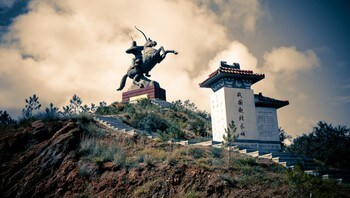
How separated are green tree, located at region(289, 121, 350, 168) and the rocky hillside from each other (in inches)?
450

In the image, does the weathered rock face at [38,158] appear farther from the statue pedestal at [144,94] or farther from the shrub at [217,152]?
the statue pedestal at [144,94]

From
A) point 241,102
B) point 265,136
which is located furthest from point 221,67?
point 265,136

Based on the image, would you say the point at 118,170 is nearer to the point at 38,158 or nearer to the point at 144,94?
the point at 38,158

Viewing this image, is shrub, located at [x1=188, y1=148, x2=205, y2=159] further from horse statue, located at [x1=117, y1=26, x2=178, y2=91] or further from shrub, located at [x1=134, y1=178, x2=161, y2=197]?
horse statue, located at [x1=117, y1=26, x2=178, y2=91]

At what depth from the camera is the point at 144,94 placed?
1506 inches

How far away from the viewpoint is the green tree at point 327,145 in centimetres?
2478

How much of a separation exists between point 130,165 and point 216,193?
3.76 m

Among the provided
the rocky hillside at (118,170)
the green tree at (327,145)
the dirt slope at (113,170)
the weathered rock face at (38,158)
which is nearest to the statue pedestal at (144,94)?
the green tree at (327,145)

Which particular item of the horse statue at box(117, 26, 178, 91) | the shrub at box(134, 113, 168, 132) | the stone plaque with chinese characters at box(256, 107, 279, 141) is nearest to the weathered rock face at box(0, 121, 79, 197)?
the shrub at box(134, 113, 168, 132)

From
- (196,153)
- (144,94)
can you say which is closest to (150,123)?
(144,94)

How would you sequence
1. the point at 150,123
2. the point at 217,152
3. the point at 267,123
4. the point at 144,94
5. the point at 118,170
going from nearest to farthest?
the point at 118,170, the point at 217,152, the point at 267,123, the point at 150,123, the point at 144,94

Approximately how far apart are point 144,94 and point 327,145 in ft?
68.5

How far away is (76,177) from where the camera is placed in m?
12.4

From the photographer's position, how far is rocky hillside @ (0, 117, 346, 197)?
11508 mm
